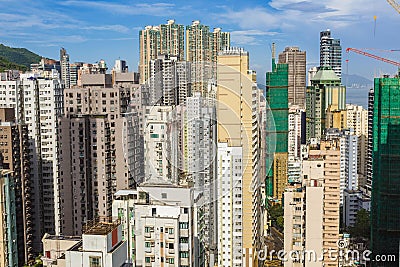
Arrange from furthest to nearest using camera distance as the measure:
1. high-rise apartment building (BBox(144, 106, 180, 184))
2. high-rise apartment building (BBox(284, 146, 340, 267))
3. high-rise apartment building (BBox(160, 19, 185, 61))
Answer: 1. high-rise apartment building (BBox(160, 19, 185, 61))
2. high-rise apartment building (BBox(284, 146, 340, 267))
3. high-rise apartment building (BBox(144, 106, 180, 184))

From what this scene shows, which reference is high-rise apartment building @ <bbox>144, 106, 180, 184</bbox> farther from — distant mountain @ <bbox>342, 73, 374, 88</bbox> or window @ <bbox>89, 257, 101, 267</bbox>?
distant mountain @ <bbox>342, 73, 374, 88</bbox>

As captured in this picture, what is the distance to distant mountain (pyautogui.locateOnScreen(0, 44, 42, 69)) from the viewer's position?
11198 millimetres

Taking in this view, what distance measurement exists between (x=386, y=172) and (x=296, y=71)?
265 inches

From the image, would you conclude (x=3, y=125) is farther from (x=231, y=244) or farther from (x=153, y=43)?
(x=153, y=43)

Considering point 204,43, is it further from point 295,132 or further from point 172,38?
point 295,132

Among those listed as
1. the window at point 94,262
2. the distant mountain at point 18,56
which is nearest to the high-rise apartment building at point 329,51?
the distant mountain at point 18,56

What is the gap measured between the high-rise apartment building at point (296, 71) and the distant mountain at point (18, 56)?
6.25 m

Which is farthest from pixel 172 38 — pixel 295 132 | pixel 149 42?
pixel 295 132

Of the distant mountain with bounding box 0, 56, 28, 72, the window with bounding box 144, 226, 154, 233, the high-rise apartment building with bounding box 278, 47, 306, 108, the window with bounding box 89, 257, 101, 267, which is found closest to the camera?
the window with bounding box 89, 257, 101, 267

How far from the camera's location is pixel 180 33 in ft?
26.3

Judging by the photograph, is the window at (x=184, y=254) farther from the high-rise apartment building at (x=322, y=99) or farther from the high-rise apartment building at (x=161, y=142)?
the high-rise apartment building at (x=322, y=99)

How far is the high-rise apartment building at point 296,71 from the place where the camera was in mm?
11523

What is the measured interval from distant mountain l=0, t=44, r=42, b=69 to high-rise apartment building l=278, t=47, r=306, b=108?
6.25 meters

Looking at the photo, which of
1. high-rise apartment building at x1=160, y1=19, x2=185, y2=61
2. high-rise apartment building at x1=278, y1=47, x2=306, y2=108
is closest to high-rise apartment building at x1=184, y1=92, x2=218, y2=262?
high-rise apartment building at x1=160, y1=19, x2=185, y2=61
